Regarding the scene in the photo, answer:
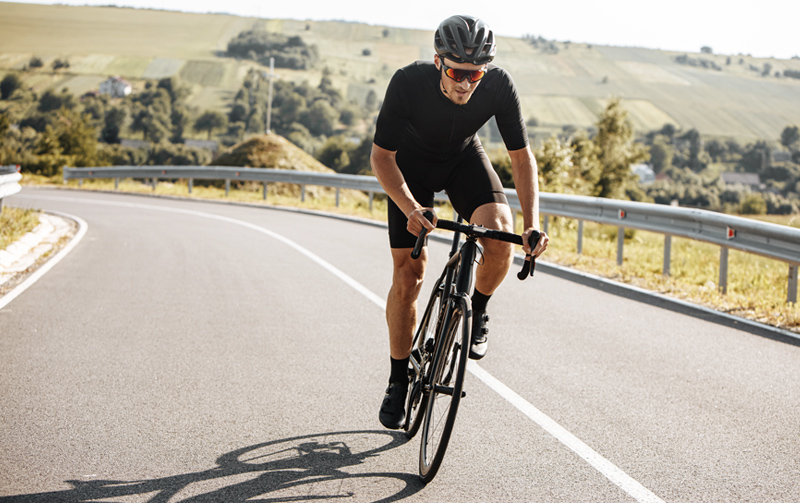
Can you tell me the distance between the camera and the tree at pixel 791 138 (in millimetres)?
122750

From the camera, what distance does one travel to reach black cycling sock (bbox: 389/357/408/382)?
400cm

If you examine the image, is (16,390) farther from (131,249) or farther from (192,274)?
(131,249)

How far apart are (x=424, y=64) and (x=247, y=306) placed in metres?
4.23

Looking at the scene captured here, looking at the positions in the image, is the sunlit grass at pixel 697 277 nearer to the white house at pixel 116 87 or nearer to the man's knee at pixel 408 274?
the man's knee at pixel 408 274

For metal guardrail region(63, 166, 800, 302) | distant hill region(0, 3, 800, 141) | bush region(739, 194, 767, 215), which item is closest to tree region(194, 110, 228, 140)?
distant hill region(0, 3, 800, 141)

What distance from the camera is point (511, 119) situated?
12.7 ft

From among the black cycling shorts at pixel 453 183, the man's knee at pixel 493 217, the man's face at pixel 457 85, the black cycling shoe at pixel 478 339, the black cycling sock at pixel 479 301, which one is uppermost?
the man's face at pixel 457 85

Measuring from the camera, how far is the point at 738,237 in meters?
8.53

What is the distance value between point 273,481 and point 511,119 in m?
2.06

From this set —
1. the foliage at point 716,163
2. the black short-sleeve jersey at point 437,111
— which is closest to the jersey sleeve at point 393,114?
the black short-sleeve jersey at point 437,111

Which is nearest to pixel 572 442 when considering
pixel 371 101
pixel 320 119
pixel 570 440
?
pixel 570 440

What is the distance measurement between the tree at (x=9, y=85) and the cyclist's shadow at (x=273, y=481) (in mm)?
126493

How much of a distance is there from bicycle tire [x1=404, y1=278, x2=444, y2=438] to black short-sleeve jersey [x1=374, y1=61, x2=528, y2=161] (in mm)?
739

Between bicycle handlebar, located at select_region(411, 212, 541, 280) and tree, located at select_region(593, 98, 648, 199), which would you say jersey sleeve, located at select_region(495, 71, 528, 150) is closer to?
bicycle handlebar, located at select_region(411, 212, 541, 280)
